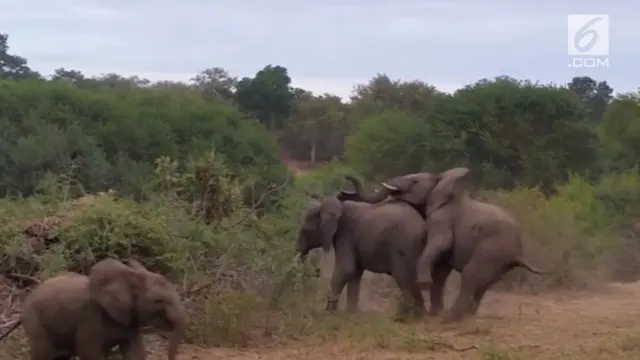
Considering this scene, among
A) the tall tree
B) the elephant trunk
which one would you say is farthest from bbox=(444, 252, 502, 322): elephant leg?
the tall tree

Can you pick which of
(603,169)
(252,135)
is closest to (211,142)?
(252,135)

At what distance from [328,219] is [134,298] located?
4471 mm

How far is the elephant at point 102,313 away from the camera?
7617 mm

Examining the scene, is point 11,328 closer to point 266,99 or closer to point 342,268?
point 342,268

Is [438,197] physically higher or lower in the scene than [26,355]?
higher

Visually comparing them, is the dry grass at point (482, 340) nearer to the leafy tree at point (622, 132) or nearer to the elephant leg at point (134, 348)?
the elephant leg at point (134, 348)

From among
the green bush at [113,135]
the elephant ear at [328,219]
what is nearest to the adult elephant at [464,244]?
the elephant ear at [328,219]

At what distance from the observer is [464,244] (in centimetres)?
1154

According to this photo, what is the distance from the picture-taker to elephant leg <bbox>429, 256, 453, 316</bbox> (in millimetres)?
11789

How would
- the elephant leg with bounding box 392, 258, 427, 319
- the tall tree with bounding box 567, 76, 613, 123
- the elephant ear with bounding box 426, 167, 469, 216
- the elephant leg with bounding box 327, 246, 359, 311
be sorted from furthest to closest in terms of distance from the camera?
the tall tree with bounding box 567, 76, 613, 123
the elephant leg with bounding box 327, 246, 359, 311
the elephant ear with bounding box 426, 167, 469, 216
the elephant leg with bounding box 392, 258, 427, 319

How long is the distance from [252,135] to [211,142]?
2170 millimetres

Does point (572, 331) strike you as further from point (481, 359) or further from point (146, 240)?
point (146, 240)

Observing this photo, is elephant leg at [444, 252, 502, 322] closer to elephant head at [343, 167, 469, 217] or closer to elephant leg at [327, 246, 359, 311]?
elephant head at [343, 167, 469, 217]

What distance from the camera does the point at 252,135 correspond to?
30281 mm
